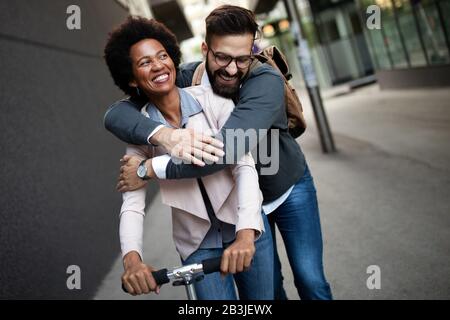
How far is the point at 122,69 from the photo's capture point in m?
2.05

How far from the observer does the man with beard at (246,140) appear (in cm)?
184

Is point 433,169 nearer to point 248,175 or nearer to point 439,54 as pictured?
point 248,175

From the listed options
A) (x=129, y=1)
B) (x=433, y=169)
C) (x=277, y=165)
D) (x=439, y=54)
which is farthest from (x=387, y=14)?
(x=277, y=165)

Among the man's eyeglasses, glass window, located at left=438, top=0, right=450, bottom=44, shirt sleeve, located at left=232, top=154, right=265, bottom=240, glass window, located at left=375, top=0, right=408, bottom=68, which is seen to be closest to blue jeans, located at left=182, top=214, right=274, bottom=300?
shirt sleeve, located at left=232, top=154, right=265, bottom=240

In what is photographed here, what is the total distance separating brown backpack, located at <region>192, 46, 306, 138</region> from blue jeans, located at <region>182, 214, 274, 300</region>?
25.6 inches

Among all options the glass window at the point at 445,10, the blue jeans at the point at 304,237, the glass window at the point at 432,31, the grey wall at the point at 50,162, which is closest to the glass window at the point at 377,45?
the glass window at the point at 432,31

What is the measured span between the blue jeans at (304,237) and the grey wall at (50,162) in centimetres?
190

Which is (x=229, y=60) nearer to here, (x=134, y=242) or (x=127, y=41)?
(x=127, y=41)

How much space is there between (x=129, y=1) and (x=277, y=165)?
11663 millimetres

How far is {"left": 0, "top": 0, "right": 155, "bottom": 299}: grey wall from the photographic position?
3.58 metres

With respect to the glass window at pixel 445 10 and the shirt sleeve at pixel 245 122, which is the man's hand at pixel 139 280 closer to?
the shirt sleeve at pixel 245 122

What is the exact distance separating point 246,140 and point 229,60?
0.40 m

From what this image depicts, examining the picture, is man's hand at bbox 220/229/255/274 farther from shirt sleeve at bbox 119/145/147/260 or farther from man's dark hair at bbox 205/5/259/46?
man's dark hair at bbox 205/5/259/46

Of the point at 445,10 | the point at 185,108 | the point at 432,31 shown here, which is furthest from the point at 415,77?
the point at 185,108
